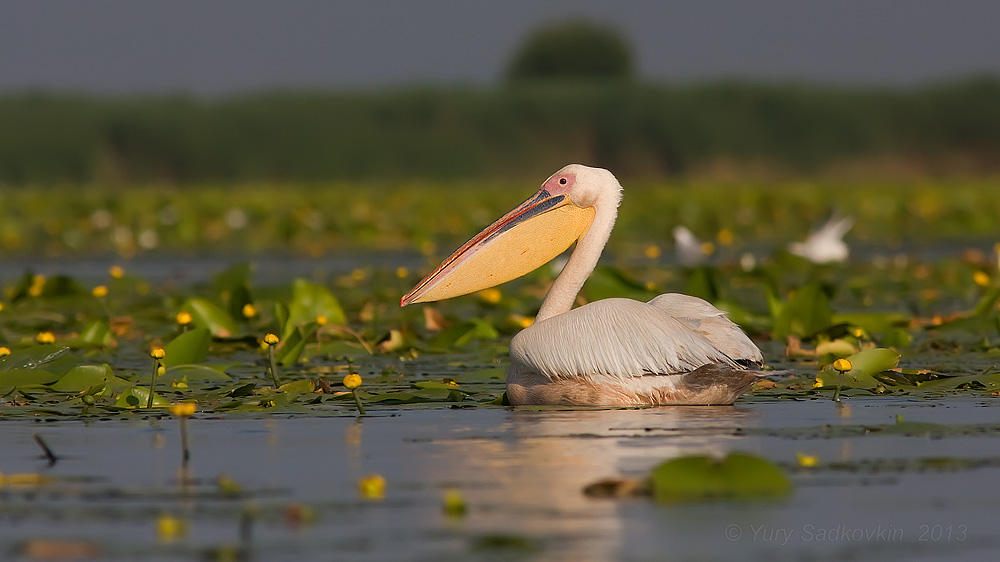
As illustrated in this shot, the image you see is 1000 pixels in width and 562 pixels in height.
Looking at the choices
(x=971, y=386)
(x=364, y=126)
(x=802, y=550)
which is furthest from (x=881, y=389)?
(x=364, y=126)

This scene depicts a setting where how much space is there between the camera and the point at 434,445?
5.42m

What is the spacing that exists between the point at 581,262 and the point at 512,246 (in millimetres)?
321

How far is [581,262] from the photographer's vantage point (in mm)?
6891

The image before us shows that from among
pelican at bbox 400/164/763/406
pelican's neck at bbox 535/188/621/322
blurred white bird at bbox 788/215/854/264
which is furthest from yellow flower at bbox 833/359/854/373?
blurred white bird at bbox 788/215/854/264

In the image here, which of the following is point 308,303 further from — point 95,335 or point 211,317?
point 95,335

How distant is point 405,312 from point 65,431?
4260mm

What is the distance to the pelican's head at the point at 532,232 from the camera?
6.91 m

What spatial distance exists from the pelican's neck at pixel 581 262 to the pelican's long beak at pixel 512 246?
7 centimetres

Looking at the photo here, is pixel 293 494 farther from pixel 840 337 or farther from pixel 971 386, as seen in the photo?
pixel 840 337

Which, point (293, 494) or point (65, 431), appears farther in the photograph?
point (65, 431)

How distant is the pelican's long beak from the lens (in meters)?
6.88

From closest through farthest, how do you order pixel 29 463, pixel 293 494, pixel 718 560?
pixel 718 560
pixel 293 494
pixel 29 463

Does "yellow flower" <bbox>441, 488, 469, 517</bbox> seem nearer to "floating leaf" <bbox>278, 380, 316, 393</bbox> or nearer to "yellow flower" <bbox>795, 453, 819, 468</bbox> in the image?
"yellow flower" <bbox>795, 453, 819, 468</bbox>

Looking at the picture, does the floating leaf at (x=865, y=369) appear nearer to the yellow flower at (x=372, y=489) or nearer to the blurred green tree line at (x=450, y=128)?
the yellow flower at (x=372, y=489)
